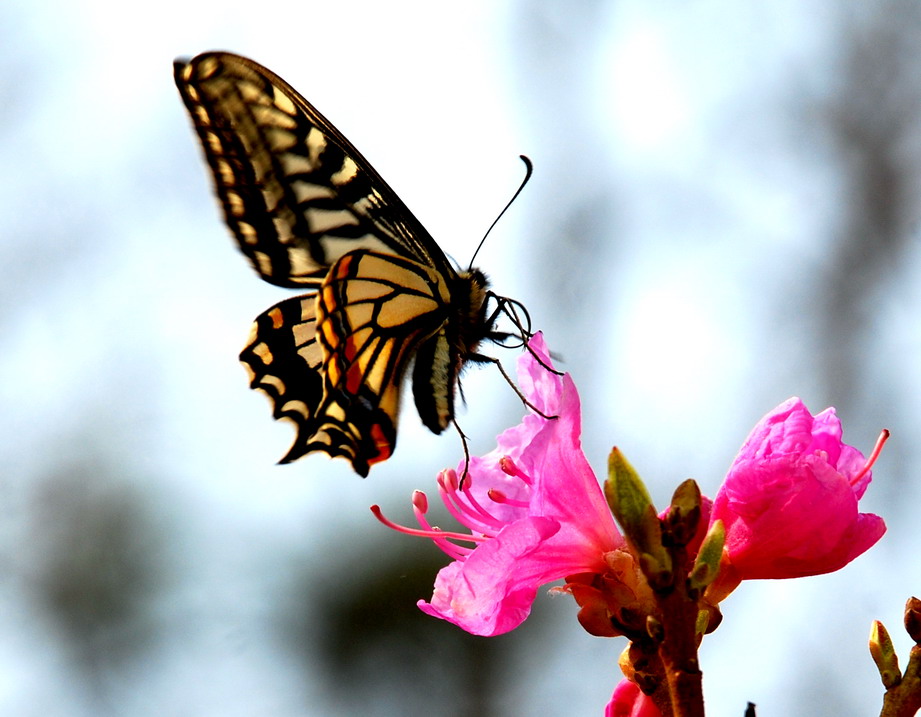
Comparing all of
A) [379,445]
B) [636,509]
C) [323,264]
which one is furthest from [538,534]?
[323,264]

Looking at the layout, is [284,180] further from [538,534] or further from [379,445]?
[538,534]

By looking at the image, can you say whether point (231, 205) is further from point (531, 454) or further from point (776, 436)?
point (776, 436)

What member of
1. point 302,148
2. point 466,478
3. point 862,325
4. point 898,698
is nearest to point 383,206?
point 302,148

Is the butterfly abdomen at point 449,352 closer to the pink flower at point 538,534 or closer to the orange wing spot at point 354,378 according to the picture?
the orange wing spot at point 354,378

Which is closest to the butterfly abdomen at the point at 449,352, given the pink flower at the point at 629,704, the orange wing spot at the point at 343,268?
the orange wing spot at the point at 343,268

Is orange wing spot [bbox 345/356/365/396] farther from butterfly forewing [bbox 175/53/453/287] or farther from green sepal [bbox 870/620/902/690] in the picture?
green sepal [bbox 870/620/902/690]
